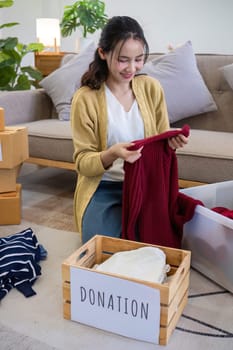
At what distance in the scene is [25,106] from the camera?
2.31 meters

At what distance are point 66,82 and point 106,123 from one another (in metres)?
0.95

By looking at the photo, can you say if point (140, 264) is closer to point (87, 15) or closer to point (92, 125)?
point (92, 125)

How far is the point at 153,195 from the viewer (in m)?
1.34

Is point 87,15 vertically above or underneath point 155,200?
above

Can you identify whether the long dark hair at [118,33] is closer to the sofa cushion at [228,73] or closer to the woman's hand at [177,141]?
the woman's hand at [177,141]

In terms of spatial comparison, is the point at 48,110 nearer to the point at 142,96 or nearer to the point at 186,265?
the point at 142,96

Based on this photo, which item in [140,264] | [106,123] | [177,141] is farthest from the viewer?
[106,123]

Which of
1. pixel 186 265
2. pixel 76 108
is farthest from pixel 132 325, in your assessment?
pixel 76 108

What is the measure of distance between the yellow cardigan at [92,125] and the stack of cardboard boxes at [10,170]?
0.36m

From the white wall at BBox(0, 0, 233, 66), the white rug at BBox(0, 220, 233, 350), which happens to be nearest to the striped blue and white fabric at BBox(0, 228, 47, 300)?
the white rug at BBox(0, 220, 233, 350)

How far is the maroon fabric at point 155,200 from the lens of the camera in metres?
1.29

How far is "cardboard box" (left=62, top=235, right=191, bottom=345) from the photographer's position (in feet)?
3.27

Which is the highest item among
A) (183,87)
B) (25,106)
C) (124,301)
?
(183,87)

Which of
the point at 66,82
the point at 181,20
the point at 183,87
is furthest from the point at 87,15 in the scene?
the point at 183,87
